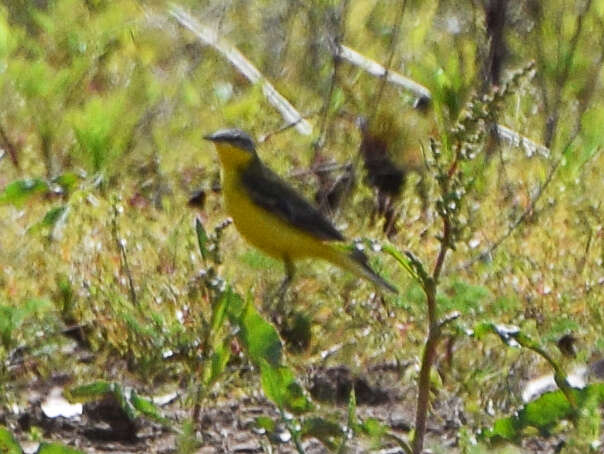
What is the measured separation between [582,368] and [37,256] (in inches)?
86.1

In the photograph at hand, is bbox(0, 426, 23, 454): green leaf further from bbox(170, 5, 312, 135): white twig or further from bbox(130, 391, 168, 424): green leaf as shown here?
bbox(170, 5, 312, 135): white twig

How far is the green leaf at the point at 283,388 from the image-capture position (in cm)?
370

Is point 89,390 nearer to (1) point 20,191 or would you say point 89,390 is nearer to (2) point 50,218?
(1) point 20,191

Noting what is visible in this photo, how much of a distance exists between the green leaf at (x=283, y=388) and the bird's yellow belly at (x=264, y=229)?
8.13 ft

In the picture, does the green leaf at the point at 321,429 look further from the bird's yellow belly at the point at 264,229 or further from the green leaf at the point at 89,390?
the bird's yellow belly at the point at 264,229

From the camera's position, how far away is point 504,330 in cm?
335

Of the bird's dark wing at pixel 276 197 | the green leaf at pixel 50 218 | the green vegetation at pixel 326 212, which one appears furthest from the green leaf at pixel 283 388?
the bird's dark wing at pixel 276 197

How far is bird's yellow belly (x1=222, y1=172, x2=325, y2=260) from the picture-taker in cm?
627

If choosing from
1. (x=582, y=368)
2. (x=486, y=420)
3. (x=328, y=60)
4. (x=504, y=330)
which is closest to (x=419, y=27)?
(x=328, y=60)

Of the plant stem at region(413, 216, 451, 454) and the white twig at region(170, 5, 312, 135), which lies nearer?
the plant stem at region(413, 216, 451, 454)

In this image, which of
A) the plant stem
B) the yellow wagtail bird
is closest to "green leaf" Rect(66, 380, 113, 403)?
the plant stem

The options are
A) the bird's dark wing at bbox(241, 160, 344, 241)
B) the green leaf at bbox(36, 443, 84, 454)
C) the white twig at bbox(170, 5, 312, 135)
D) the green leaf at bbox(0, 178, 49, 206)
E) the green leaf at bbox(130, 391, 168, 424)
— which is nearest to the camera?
the green leaf at bbox(36, 443, 84, 454)

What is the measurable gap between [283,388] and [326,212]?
305 cm

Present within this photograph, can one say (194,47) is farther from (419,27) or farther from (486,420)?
(486,420)
